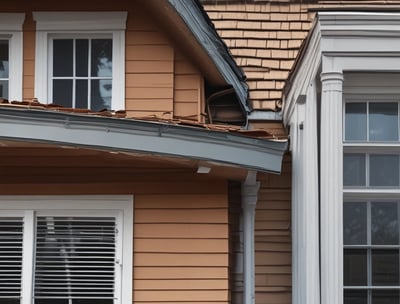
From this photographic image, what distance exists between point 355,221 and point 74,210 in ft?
7.39

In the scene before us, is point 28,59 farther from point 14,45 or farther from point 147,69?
point 147,69

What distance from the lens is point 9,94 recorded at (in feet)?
26.0

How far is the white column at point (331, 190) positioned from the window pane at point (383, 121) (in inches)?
30.0

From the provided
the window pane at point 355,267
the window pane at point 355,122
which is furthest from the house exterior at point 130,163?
the window pane at point 355,267

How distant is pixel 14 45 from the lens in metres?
8.00

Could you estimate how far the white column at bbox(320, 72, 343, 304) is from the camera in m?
6.48

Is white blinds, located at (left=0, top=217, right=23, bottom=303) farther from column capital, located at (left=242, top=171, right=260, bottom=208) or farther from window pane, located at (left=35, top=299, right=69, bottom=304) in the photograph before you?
column capital, located at (left=242, top=171, right=260, bottom=208)

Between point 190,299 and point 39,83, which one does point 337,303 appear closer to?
point 190,299

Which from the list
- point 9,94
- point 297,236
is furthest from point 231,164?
point 9,94

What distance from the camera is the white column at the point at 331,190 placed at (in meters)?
6.48

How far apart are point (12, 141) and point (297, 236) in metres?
2.48

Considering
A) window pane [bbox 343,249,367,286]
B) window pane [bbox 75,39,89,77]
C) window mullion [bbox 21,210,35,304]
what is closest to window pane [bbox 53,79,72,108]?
window pane [bbox 75,39,89,77]

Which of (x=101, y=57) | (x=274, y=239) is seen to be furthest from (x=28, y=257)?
(x=274, y=239)

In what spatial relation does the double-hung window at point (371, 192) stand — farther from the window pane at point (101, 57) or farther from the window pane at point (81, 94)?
the window pane at point (81, 94)
